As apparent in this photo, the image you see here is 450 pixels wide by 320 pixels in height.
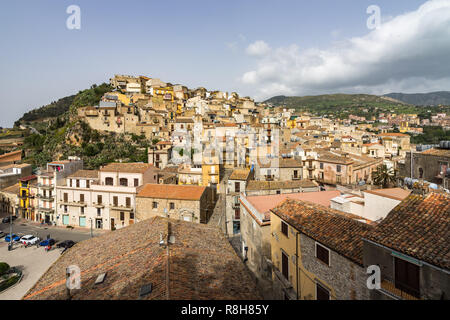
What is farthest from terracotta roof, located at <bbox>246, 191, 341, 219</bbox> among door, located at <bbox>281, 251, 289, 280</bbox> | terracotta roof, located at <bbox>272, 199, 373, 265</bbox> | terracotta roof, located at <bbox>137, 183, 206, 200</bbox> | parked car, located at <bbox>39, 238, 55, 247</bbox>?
parked car, located at <bbox>39, 238, 55, 247</bbox>

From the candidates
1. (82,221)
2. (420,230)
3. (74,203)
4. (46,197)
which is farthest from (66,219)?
(420,230)

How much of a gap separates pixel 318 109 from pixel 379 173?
494 ft

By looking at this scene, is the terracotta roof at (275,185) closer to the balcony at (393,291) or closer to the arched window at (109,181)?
the arched window at (109,181)

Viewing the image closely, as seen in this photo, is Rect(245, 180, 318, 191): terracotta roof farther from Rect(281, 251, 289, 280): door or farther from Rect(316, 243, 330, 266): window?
Rect(316, 243, 330, 266): window

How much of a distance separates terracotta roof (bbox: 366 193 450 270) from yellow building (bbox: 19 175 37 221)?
144ft

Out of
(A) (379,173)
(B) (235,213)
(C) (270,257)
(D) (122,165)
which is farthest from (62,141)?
(A) (379,173)

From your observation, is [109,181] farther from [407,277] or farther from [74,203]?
[407,277]

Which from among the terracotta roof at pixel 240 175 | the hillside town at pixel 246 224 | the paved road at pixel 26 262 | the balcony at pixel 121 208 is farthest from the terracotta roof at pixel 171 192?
the paved road at pixel 26 262

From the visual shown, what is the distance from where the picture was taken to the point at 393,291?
6898 mm

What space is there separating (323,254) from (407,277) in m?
3.35

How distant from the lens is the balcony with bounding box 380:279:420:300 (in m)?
6.64

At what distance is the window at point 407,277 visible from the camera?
21.4 ft

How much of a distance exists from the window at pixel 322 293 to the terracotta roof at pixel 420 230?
375 cm
